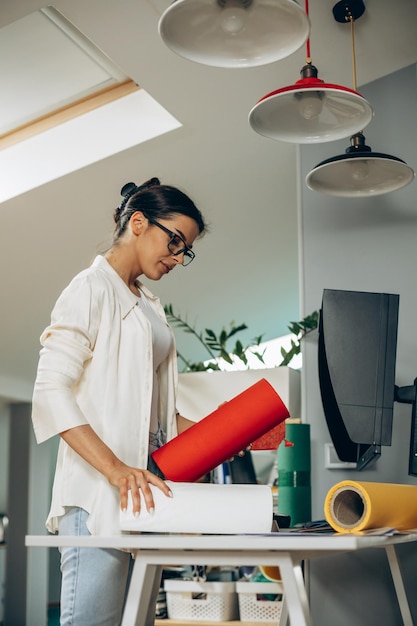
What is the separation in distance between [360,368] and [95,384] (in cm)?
73

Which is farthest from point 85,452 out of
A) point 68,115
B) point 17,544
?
point 17,544

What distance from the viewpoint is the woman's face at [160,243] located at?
179 centimetres

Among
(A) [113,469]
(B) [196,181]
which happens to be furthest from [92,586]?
A: (B) [196,181]

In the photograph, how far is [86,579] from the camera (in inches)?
56.3

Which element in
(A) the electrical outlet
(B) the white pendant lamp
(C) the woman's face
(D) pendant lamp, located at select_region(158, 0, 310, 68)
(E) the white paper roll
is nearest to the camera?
(E) the white paper roll

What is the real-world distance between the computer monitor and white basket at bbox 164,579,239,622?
1.01 m

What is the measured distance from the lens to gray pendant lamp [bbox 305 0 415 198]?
2254 mm

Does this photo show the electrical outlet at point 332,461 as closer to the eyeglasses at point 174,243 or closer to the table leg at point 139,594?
the eyeglasses at point 174,243

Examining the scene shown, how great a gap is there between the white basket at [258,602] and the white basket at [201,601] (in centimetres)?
4

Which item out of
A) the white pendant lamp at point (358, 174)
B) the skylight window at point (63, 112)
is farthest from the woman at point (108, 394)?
the skylight window at point (63, 112)

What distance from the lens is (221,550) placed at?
1255 millimetres

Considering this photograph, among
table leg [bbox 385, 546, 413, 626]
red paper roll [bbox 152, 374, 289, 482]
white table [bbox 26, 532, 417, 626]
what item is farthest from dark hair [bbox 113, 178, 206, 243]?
table leg [bbox 385, 546, 413, 626]

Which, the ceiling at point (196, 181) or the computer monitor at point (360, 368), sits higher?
the ceiling at point (196, 181)

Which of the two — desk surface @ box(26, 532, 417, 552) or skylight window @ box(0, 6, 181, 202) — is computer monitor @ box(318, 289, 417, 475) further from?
skylight window @ box(0, 6, 181, 202)
